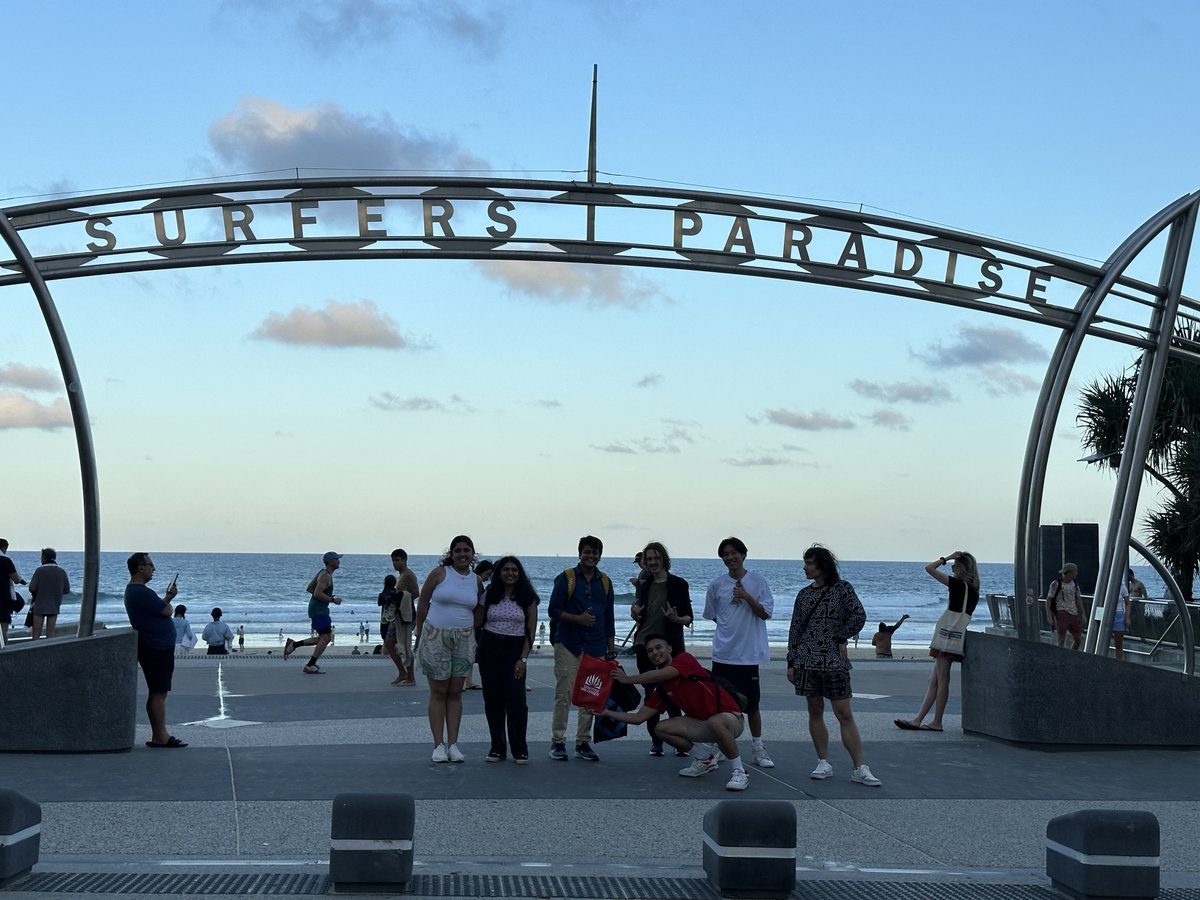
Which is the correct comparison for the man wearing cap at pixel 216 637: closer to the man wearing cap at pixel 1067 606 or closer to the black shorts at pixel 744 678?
the man wearing cap at pixel 1067 606

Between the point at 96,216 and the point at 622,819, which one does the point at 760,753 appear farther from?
the point at 96,216

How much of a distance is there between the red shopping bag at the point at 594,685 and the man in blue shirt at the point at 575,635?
2.36 ft

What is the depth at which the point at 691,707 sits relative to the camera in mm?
8539

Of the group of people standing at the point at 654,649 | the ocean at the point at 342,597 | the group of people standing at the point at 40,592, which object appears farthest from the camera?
the ocean at the point at 342,597

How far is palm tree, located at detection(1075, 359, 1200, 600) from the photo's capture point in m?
25.8

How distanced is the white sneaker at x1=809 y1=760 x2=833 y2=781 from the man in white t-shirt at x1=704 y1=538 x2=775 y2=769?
46 cm

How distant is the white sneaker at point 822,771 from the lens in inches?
347

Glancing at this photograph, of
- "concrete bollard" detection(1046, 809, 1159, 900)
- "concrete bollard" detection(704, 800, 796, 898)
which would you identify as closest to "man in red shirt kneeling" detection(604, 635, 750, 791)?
"concrete bollard" detection(704, 800, 796, 898)

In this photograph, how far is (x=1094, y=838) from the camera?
584 cm

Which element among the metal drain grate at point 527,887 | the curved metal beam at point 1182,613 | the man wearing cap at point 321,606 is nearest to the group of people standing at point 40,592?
the man wearing cap at point 321,606

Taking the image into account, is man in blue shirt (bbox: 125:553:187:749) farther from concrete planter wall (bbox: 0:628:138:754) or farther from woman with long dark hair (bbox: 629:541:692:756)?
woman with long dark hair (bbox: 629:541:692:756)

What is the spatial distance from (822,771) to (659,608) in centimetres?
159

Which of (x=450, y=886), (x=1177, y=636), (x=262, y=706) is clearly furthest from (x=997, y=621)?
(x=450, y=886)

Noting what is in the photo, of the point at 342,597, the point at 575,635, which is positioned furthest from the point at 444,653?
the point at 342,597
